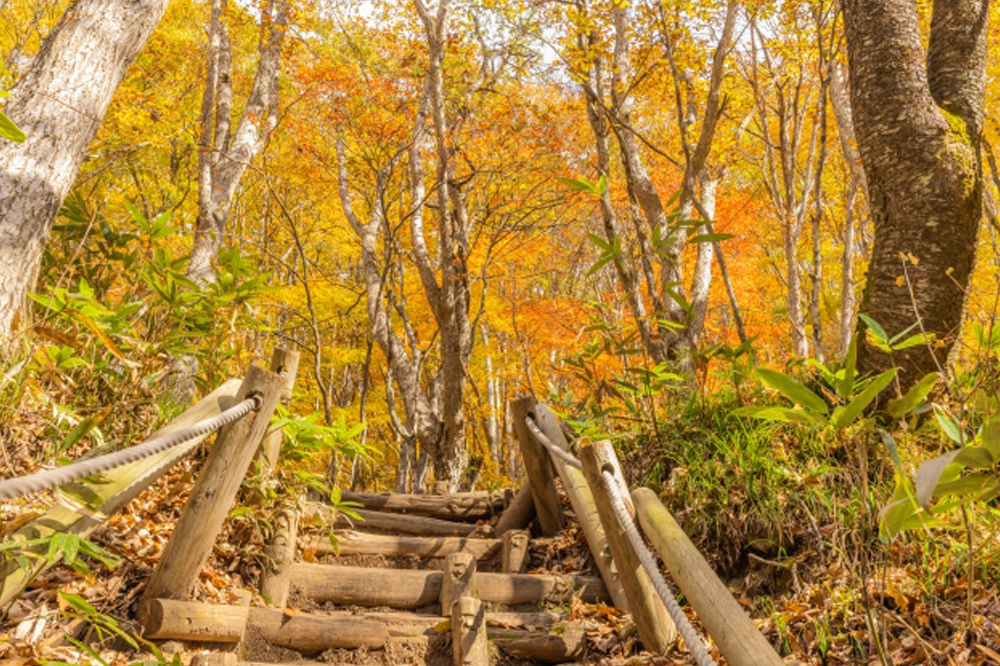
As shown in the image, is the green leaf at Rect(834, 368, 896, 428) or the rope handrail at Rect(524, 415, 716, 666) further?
the rope handrail at Rect(524, 415, 716, 666)

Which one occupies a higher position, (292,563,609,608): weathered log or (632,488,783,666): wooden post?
(632,488,783,666): wooden post

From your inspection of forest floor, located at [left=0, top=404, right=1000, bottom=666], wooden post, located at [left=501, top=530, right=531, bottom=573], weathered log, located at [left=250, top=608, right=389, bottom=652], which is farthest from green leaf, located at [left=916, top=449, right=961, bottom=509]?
wooden post, located at [left=501, top=530, right=531, bottom=573]

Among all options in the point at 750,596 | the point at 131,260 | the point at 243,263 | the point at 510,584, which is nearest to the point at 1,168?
the point at 131,260

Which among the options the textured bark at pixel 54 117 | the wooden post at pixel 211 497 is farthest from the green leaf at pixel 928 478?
the textured bark at pixel 54 117

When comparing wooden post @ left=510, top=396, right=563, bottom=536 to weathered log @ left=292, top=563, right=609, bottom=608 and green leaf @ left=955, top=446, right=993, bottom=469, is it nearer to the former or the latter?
weathered log @ left=292, top=563, right=609, bottom=608

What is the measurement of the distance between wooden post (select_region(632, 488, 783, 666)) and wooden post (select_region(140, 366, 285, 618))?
6.10ft

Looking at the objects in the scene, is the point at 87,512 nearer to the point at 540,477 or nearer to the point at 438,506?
the point at 540,477

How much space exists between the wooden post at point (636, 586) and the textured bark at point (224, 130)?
532 centimetres

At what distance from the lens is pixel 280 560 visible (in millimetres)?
Result: 3617

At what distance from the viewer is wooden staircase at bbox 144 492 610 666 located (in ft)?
10.1

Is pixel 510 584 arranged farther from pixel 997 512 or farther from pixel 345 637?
pixel 997 512

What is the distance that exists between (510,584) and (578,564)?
1.82 ft

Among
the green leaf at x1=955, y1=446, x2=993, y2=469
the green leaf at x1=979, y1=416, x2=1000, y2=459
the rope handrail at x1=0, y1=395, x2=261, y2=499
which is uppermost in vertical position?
the green leaf at x1=979, y1=416, x2=1000, y2=459

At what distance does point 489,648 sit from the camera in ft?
10.8
